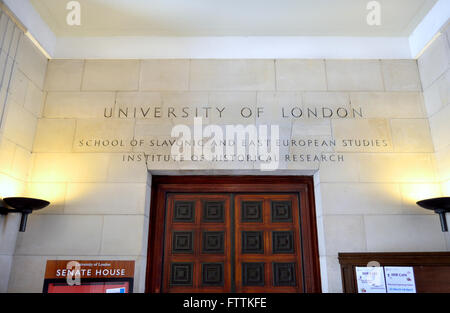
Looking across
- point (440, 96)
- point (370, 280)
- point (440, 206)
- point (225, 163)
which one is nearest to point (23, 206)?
point (225, 163)

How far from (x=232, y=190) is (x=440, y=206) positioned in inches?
87.7

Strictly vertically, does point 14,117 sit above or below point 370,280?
above

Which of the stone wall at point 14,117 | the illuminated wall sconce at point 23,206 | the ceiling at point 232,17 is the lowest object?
the illuminated wall sconce at point 23,206

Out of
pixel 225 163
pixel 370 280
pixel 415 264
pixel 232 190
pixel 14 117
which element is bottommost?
pixel 370 280

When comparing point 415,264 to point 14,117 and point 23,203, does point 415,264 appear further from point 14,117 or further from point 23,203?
point 14,117

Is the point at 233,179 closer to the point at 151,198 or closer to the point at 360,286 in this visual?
the point at 151,198

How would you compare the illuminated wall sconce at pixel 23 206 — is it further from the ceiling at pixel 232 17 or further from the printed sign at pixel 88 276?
the ceiling at pixel 232 17

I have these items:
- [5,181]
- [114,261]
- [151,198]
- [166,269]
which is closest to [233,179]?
[151,198]

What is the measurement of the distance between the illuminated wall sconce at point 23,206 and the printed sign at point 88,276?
1.76 feet

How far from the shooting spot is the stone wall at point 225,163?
12.2ft

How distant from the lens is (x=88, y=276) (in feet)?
11.7

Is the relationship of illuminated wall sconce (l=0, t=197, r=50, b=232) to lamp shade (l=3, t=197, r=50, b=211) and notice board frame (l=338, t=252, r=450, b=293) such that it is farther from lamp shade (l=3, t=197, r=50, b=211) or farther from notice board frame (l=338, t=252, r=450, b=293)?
notice board frame (l=338, t=252, r=450, b=293)

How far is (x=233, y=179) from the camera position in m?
4.16

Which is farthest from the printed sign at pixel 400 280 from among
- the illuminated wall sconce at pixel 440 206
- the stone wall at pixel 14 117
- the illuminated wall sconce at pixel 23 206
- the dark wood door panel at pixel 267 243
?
the stone wall at pixel 14 117
